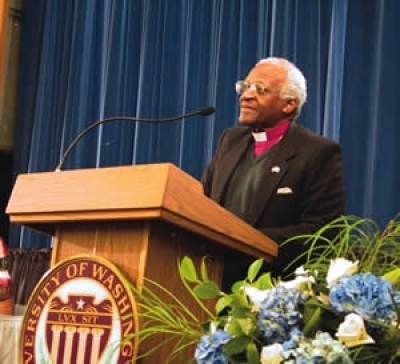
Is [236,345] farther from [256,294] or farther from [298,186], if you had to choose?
[298,186]

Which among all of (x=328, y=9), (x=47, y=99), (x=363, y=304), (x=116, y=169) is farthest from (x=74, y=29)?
(x=363, y=304)

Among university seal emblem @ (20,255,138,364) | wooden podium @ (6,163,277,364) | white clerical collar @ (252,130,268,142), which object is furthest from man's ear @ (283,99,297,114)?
university seal emblem @ (20,255,138,364)

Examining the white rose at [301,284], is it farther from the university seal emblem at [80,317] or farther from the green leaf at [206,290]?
the university seal emblem at [80,317]

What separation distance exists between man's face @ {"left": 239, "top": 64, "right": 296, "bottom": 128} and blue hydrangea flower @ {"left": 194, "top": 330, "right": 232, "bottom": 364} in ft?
4.97

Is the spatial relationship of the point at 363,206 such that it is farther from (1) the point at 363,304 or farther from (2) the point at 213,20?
(1) the point at 363,304

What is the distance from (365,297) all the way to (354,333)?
5cm

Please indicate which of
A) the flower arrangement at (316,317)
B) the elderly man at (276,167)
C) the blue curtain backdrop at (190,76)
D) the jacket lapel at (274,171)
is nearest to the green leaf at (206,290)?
the flower arrangement at (316,317)

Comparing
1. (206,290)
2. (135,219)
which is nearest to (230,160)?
(135,219)

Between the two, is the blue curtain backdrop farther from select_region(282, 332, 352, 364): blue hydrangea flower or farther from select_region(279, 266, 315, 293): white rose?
select_region(282, 332, 352, 364): blue hydrangea flower

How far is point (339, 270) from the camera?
1.00 metres

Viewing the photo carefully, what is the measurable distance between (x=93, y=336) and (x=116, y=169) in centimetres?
30

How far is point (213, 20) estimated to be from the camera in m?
4.14

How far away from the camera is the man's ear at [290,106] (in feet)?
8.33

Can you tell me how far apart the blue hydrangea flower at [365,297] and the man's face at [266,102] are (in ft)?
5.07
